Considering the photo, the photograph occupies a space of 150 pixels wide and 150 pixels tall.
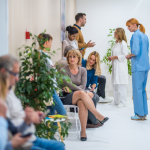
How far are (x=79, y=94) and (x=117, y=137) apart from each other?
2.41 ft

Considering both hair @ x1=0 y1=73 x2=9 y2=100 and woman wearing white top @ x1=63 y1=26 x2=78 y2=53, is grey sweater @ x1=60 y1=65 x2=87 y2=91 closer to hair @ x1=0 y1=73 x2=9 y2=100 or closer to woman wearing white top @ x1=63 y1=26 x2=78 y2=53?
woman wearing white top @ x1=63 y1=26 x2=78 y2=53

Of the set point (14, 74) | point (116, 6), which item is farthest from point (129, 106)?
point (14, 74)

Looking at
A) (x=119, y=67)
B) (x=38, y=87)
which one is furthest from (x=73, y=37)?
(x=38, y=87)

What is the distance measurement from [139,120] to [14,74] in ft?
9.54

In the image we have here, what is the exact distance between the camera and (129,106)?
188 inches

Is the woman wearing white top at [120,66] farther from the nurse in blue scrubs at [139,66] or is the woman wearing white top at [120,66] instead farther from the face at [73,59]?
the face at [73,59]

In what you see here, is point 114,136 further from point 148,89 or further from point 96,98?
point 148,89

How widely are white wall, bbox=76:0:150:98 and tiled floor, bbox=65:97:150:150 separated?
3.03m

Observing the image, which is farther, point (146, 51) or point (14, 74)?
point (146, 51)

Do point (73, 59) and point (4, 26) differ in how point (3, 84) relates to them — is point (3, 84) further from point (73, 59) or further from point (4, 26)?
point (73, 59)

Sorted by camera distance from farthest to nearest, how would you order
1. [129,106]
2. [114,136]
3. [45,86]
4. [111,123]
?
1. [129,106]
2. [111,123]
3. [114,136]
4. [45,86]

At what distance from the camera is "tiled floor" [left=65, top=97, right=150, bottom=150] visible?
2.49 meters

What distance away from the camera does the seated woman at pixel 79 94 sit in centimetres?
278

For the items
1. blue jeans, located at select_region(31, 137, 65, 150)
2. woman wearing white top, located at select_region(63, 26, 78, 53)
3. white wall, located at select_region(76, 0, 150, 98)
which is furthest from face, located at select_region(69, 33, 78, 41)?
blue jeans, located at select_region(31, 137, 65, 150)
